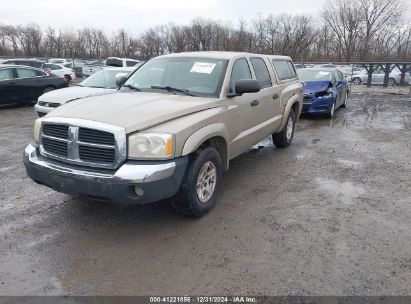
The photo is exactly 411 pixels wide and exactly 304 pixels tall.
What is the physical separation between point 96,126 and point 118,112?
1.08 ft

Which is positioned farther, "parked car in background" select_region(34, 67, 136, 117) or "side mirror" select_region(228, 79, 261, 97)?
"parked car in background" select_region(34, 67, 136, 117)

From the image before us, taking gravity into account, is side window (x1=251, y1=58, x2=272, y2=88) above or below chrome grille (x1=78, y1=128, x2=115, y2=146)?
above

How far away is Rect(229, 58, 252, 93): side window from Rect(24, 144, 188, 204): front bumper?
1.62 meters

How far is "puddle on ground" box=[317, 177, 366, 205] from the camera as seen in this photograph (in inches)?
190

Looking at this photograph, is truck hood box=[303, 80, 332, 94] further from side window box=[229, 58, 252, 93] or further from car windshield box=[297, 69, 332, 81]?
side window box=[229, 58, 252, 93]

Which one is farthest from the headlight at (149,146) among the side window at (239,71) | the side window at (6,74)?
the side window at (6,74)

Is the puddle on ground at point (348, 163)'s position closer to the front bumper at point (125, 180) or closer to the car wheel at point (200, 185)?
the car wheel at point (200, 185)

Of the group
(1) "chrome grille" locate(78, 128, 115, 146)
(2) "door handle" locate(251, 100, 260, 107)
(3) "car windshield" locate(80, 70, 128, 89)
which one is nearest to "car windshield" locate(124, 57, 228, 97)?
(2) "door handle" locate(251, 100, 260, 107)

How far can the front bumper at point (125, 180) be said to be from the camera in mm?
3375

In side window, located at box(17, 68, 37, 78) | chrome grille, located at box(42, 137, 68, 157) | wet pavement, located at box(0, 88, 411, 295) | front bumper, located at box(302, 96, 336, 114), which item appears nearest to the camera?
wet pavement, located at box(0, 88, 411, 295)

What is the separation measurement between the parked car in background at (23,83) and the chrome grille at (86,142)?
408 inches

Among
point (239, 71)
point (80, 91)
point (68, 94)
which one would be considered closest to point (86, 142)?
point (239, 71)

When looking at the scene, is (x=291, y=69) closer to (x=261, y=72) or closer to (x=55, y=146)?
(x=261, y=72)

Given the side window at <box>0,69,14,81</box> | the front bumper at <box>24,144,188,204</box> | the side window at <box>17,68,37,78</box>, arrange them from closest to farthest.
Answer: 1. the front bumper at <box>24,144,188,204</box>
2. the side window at <box>0,69,14,81</box>
3. the side window at <box>17,68,37,78</box>
